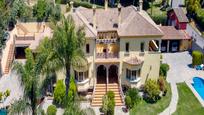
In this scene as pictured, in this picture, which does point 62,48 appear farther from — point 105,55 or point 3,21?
point 3,21

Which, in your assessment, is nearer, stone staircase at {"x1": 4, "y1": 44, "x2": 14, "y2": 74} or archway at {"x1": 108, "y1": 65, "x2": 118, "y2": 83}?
archway at {"x1": 108, "y1": 65, "x2": 118, "y2": 83}

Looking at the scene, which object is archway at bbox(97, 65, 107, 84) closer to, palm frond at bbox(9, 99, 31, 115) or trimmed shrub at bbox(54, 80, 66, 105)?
trimmed shrub at bbox(54, 80, 66, 105)

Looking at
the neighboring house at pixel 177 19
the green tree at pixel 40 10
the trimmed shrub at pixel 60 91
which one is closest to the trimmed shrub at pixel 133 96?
the trimmed shrub at pixel 60 91

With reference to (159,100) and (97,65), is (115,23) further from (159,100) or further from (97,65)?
(159,100)

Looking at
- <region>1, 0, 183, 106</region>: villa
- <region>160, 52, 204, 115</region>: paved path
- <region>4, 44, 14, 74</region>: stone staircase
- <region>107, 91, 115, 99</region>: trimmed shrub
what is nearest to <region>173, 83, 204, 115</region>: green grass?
<region>160, 52, 204, 115</region>: paved path

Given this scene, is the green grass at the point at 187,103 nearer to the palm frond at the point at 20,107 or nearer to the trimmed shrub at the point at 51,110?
the trimmed shrub at the point at 51,110

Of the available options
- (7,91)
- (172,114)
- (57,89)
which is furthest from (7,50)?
(172,114)

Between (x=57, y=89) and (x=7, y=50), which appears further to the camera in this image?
(x=7, y=50)
